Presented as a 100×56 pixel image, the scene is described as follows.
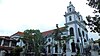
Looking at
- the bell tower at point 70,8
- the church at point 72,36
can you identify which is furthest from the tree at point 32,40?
the bell tower at point 70,8

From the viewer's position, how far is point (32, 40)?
33344mm

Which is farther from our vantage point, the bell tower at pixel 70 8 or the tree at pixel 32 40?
the bell tower at pixel 70 8

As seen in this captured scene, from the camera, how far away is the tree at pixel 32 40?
33094 millimetres

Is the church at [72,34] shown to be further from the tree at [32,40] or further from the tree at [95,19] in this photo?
the tree at [95,19]

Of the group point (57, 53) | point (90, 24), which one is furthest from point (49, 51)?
point (90, 24)

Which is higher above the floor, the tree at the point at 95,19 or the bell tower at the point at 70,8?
the bell tower at the point at 70,8

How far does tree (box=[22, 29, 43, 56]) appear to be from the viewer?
3309cm

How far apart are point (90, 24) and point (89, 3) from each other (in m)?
2.25

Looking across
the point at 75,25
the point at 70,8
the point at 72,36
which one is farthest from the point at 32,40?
the point at 70,8

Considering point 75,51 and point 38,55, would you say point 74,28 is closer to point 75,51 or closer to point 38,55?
point 75,51

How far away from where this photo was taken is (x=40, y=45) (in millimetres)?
34500

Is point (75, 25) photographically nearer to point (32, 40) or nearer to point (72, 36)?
point (72, 36)

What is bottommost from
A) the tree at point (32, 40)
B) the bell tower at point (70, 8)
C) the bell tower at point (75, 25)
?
the tree at point (32, 40)

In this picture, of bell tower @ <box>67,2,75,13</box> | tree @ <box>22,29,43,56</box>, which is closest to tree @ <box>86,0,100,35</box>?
tree @ <box>22,29,43,56</box>
